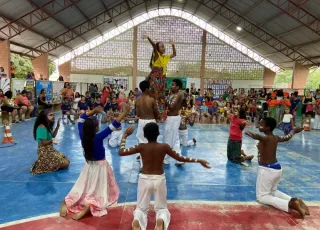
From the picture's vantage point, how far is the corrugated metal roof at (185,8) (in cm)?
1261

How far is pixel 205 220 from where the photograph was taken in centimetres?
304

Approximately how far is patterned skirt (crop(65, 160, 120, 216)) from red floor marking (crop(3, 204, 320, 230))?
0.45ft

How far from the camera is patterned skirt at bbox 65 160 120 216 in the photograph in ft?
10.3

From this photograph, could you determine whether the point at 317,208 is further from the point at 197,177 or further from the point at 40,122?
the point at 40,122

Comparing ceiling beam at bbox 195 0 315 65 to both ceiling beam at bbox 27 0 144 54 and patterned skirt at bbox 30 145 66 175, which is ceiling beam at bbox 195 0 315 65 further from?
patterned skirt at bbox 30 145 66 175

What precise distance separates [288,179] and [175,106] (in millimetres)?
2328

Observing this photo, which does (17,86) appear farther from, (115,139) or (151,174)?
(151,174)

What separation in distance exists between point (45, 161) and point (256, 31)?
17677 millimetres

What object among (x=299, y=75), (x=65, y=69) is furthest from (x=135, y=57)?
(x=299, y=75)

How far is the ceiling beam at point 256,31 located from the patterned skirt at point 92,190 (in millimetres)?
15982

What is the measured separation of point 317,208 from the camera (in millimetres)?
3422

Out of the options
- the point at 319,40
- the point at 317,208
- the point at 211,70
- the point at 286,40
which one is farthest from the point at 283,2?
the point at 317,208

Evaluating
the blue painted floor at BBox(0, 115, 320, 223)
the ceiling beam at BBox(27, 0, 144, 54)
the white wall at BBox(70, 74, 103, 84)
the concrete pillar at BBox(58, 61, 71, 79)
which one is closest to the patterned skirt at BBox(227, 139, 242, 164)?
the blue painted floor at BBox(0, 115, 320, 223)

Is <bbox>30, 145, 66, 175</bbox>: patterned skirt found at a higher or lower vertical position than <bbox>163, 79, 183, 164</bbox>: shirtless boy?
lower
